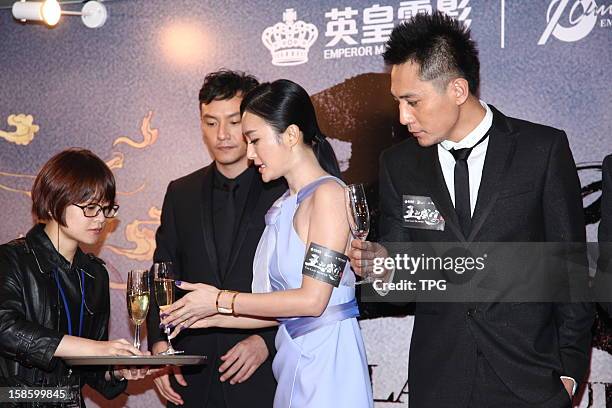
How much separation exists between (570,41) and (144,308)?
92.2 inches

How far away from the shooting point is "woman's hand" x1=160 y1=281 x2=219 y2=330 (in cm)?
294

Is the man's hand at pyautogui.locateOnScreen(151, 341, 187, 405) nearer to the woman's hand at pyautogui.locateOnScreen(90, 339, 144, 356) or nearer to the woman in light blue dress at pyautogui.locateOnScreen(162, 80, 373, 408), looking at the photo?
the woman in light blue dress at pyautogui.locateOnScreen(162, 80, 373, 408)

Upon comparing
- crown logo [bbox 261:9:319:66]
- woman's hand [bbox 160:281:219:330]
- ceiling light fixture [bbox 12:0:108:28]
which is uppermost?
ceiling light fixture [bbox 12:0:108:28]

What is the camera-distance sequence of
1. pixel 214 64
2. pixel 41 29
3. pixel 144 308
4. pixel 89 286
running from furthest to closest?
pixel 41 29 < pixel 214 64 < pixel 89 286 < pixel 144 308

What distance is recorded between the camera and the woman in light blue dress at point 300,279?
9.45 ft

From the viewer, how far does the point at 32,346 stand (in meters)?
2.96

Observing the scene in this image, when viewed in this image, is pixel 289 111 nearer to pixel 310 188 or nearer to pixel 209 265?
pixel 310 188

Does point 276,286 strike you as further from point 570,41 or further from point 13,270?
point 570,41

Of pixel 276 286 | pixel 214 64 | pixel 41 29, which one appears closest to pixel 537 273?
pixel 276 286

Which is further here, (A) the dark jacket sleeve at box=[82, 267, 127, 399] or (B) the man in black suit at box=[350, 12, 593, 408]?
(A) the dark jacket sleeve at box=[82, 267, 127, 399]

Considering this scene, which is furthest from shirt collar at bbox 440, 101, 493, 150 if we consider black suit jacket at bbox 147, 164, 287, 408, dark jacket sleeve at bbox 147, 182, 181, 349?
dark jacket sleeve at bbox 147, 182, 181, 349

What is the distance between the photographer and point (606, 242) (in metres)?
2.94

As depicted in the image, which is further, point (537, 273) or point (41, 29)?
point (41, 29)

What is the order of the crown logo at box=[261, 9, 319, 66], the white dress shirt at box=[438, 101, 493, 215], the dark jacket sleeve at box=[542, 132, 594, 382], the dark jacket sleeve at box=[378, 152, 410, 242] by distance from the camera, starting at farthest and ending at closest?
the crown logo at box=[261, 9, 319, 66]
the dark jacket sleeve at box=[378, 152, 410, 242]
the white dress shirt at box=[438, 101, 493, 215]
the dark jacket sleeve at box=[542, 132, 594, 382]
